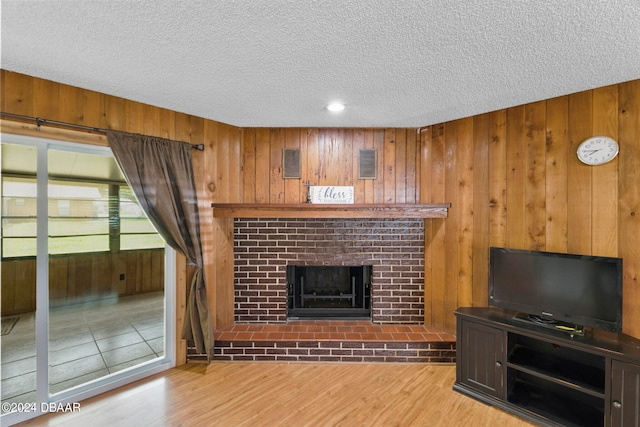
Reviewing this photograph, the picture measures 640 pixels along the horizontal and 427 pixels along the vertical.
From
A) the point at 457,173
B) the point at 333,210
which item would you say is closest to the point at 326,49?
the point at 333,210

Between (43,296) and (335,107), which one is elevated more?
(335,107)

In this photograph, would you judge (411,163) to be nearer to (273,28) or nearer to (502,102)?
(502,102)

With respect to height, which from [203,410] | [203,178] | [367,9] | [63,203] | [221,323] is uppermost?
[367,9]

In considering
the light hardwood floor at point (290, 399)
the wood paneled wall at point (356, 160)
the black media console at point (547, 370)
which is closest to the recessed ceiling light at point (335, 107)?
the wood paneled wall at point (356, 160)

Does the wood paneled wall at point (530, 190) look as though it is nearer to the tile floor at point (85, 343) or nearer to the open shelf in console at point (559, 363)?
the open shelf in console at point (559, 363)

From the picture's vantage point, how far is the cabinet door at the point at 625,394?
1624mm

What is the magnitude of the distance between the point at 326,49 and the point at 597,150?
2089 mm

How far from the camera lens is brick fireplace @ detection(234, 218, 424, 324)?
3.02 m

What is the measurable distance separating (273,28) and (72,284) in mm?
3304

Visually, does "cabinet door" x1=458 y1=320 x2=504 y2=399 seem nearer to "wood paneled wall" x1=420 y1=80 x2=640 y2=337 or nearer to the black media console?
the black media console

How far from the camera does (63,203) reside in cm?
233

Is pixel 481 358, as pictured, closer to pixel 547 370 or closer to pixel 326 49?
pixel 547 370

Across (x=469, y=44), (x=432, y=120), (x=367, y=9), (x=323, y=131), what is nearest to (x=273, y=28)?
(x=367, y=9)

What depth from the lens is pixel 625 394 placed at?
5.41 feet
